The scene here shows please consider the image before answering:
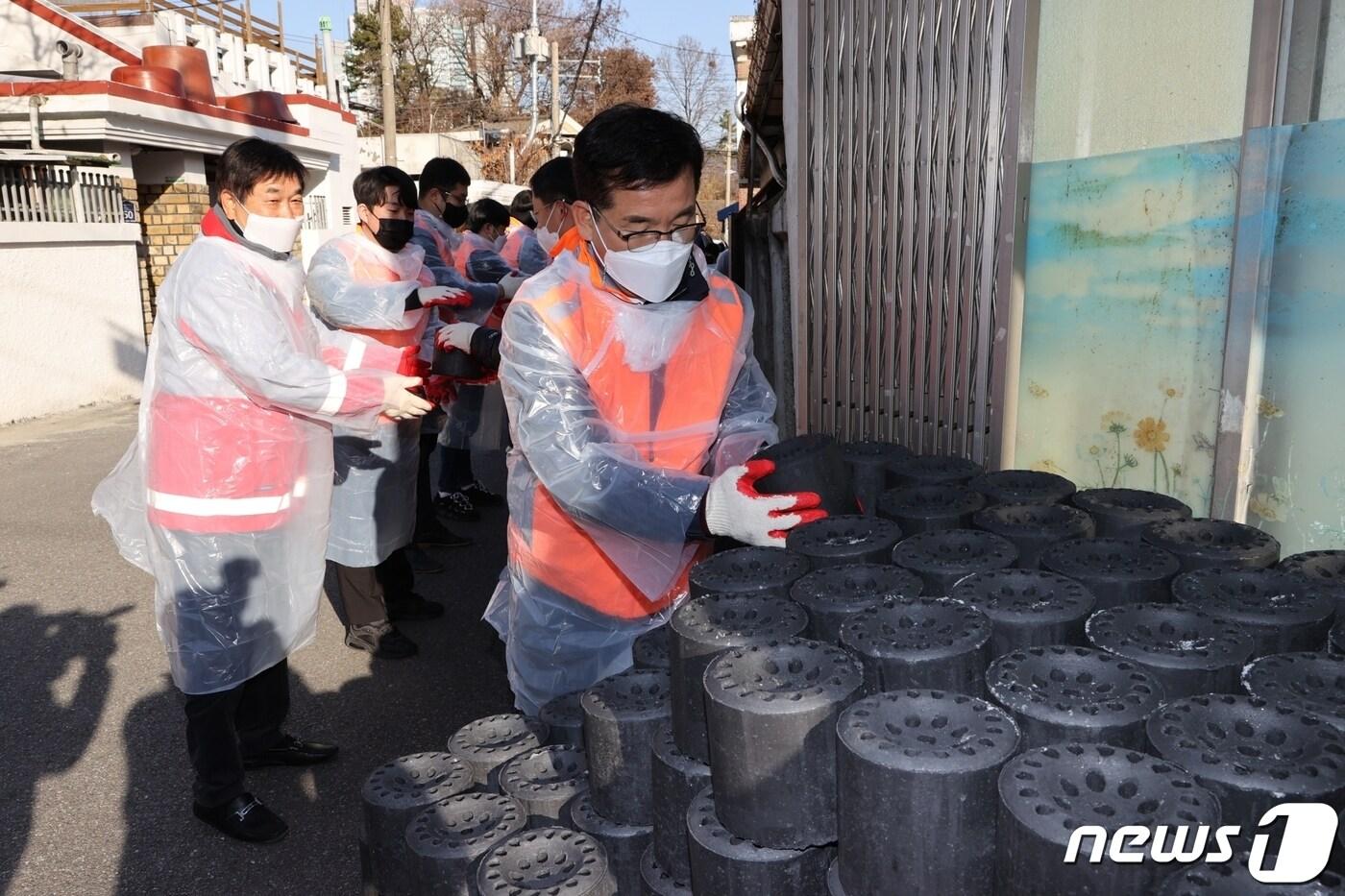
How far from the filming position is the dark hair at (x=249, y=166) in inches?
110

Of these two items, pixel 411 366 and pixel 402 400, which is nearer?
pixel 402 400

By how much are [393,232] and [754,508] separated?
10.6ft

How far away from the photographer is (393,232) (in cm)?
445

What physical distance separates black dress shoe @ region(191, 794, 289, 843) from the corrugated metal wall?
2670mm

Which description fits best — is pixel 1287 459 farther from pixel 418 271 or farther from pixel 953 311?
pixel 418 271

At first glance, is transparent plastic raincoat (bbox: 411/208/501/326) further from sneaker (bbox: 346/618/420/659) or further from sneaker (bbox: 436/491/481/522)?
sneaker (bbox: 346/618/420/659)

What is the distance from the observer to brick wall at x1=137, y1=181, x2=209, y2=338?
38.7ft

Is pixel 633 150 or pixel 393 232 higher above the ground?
pixel 633 150

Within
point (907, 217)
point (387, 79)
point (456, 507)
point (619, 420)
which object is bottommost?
point (456, 507)

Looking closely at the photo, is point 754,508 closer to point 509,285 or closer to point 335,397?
point 335,397

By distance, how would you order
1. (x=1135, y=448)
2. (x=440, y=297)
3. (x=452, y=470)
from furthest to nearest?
1. (x=452, y=470)
2. (x=440, y=297)
3. (x=1135, y=448)

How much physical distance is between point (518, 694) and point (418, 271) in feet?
10.0

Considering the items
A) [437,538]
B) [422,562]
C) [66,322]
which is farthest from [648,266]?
[66,322]

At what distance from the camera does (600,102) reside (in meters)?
39.1
